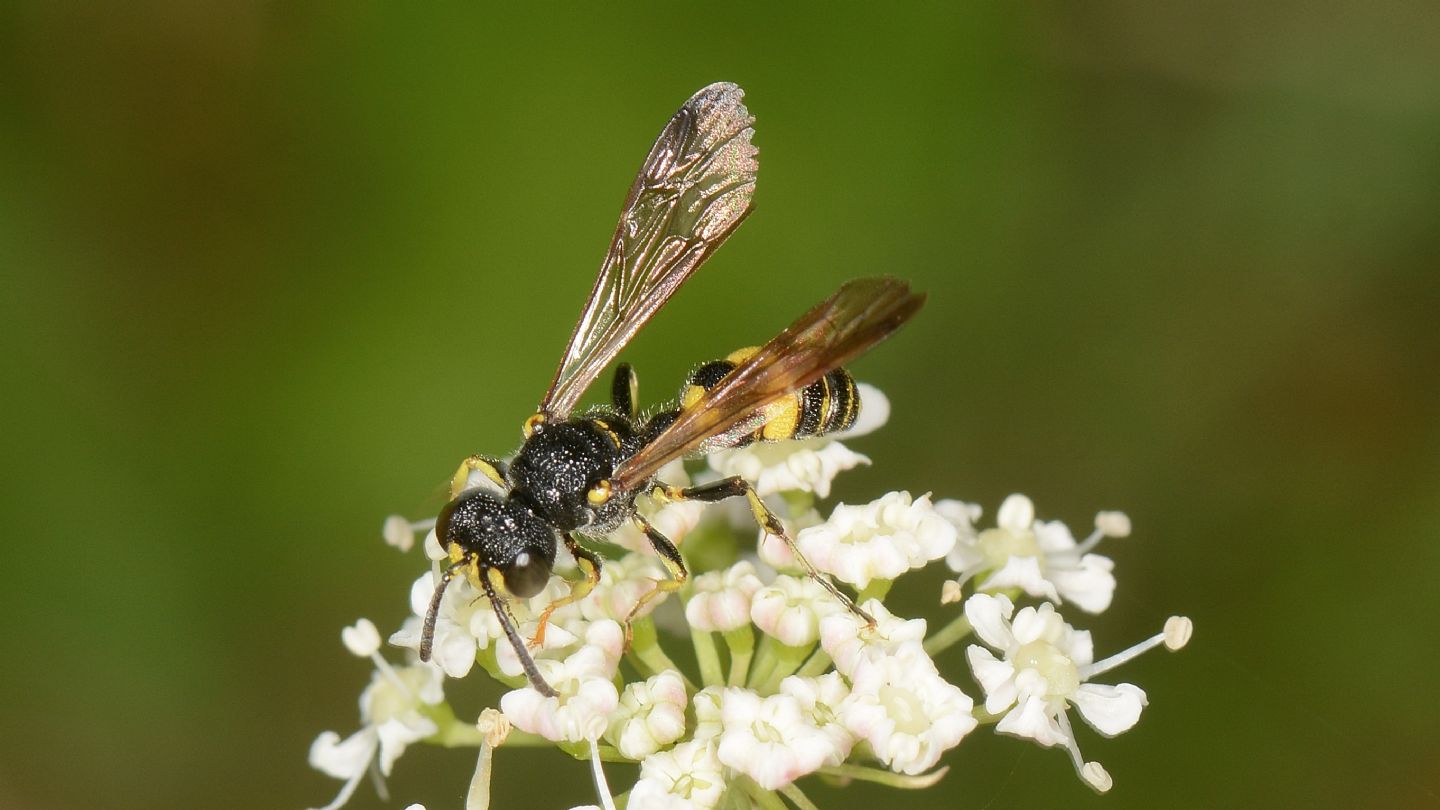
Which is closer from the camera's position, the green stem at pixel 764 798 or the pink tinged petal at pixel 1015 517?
the green stem at pixel 764 798

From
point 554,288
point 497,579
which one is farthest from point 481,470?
point 554,288

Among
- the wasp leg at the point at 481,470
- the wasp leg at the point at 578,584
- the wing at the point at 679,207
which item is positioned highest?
the wing at the point at 679,207

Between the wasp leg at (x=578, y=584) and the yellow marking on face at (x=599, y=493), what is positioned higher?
the yellow marking on face at (x=599, y=493)

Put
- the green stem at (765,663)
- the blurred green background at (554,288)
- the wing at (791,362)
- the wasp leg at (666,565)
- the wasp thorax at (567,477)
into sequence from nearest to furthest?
the wing at (791,362)
the wasp thorax at (567,477)
the wasp leg at (666,565)
the green stem at (765,663)
the blurred green background at (554,288)

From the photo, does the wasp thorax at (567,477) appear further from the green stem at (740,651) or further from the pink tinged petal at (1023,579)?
the pink tinged petal at (1023,579)

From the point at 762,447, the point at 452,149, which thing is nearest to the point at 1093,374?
the point at 762,447

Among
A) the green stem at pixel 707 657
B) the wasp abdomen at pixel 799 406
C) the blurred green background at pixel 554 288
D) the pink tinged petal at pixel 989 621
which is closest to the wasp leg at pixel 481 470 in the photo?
the wasp abdomen at pixel 799 406

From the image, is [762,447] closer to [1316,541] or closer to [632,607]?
[632,607]
